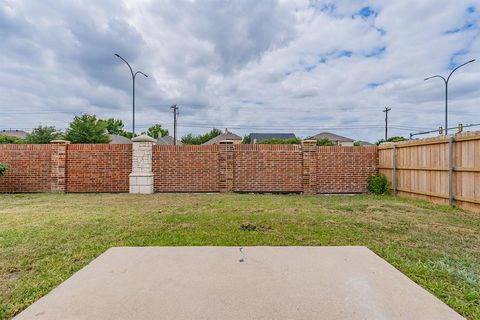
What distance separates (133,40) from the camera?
35.7 feet

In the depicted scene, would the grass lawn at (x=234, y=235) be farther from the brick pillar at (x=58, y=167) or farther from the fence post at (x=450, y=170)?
the brick pillar at (x=58, y=167)

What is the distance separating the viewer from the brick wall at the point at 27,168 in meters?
9.68

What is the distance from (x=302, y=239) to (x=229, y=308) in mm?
2159

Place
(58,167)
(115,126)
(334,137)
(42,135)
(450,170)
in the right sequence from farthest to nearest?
1. (115,126)
2. (334,137)
3. (42,135)
4. (58,167)
5. (450,170)

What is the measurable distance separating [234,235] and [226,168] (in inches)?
240

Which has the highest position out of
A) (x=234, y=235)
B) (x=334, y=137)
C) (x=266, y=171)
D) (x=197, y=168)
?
(x=334, y=137)

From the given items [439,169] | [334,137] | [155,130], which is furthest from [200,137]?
[439,169]

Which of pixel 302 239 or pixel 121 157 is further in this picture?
pixel 121 157

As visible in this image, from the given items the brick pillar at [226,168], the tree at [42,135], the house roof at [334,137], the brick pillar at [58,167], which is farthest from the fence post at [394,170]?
the house roof at [334,137]

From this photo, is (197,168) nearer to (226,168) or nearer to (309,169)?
(226,168)

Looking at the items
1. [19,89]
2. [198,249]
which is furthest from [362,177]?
[19,89]

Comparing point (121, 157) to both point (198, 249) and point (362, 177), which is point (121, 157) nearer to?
point (198, 249)

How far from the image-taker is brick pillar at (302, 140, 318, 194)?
10.1 m

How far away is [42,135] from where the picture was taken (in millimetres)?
21203
